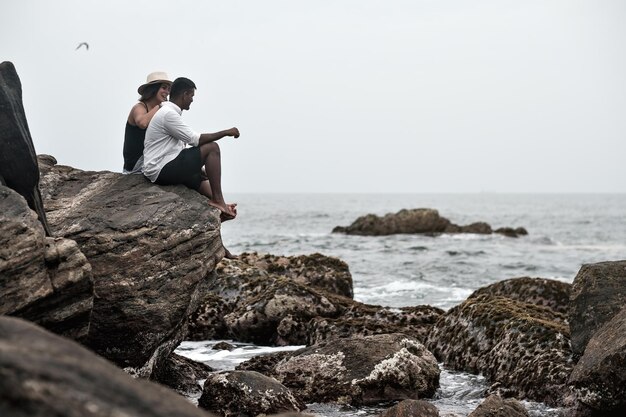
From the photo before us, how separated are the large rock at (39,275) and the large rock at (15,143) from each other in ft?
4.37

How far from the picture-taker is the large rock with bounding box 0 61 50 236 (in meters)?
9.27

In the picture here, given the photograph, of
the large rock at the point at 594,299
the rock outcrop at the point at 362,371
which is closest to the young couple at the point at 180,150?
the rock outcrop at the point at 362,371

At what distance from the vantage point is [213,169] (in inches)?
464

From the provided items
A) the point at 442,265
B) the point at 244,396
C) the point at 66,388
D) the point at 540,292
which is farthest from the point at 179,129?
the point at 442,265

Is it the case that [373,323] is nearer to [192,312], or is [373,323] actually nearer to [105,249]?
[192,312]

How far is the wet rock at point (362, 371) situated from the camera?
10.8 metres

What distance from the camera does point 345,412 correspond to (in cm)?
1030

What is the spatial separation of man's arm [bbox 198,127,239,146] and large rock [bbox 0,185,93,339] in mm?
3755

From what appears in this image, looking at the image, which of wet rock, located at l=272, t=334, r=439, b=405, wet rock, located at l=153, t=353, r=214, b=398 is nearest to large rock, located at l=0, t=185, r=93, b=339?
wet rock, located at l=153, t=353, r=214, b=398

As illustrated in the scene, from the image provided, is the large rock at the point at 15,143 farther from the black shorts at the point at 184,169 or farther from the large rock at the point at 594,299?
A: the large rock at the point at 594,299

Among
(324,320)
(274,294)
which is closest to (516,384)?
(324,320)

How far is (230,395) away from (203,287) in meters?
2.12

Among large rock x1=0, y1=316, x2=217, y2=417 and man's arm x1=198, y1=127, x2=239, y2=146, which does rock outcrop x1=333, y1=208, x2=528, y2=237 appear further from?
large rock x1=0, y1=316, x2=217, y2=417

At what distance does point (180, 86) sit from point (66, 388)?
8.96m
